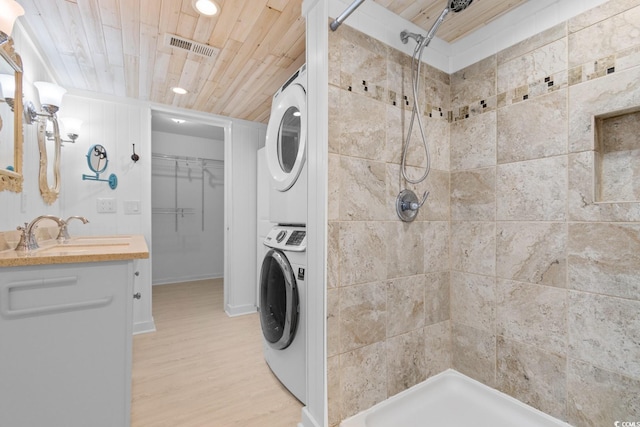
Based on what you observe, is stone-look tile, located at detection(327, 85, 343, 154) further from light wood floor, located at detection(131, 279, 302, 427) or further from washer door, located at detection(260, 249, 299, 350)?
light wood floor, located at detection(131, 279, 302, 427)

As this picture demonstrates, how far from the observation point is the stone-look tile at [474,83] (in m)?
1.66

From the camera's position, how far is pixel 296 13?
1.53 m

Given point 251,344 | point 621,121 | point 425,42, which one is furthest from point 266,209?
point 621,121

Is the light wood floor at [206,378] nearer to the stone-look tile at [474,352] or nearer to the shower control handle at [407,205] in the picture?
Result: the stone-look tile at [474,352]

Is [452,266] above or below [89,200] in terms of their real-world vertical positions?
below

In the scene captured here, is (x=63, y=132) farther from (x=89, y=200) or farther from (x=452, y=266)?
(x=452, y=266)

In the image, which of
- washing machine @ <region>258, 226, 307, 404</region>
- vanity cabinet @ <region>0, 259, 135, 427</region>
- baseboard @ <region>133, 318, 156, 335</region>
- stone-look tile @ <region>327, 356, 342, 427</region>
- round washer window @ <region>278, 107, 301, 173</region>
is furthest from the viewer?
baseboard @ <region>133, 318, 156, 335</region>

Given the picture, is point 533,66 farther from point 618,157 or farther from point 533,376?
point 533,376

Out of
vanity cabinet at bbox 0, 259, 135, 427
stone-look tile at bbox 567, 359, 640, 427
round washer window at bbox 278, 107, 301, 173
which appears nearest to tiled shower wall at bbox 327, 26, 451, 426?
round washer window at bbox 278, 107, 301, 173

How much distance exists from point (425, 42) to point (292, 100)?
779 mm

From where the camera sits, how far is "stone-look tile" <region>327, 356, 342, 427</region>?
1350mm

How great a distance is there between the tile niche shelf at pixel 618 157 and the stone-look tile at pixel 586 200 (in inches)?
1.4

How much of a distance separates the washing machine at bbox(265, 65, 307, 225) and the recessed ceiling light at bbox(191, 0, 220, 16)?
53cm

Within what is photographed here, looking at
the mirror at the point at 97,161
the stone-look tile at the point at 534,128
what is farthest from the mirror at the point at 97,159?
the stone-look tile at the point at 534,128
